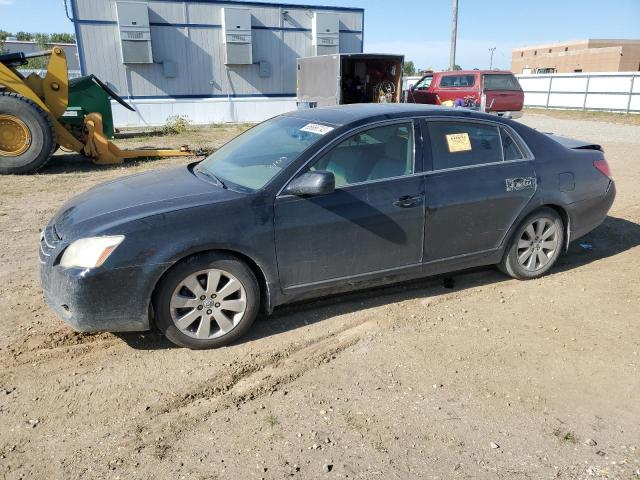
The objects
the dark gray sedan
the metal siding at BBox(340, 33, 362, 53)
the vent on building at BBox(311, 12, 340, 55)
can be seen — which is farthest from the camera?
the metal siding at BBox(340, 33, 362, 53)

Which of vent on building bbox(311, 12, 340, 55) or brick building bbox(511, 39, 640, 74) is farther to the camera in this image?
brick building bbox(511, 39, 640, 74)

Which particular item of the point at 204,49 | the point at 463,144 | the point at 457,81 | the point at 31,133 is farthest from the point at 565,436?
the point at 204,49

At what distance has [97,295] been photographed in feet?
10.6

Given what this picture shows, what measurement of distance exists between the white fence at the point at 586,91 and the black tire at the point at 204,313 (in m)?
25.3

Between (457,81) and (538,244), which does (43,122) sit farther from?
(457,81)

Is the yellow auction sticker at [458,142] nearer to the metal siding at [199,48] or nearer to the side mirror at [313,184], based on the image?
the side mirror at [313,184]

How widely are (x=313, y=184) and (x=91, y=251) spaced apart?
1.46 m

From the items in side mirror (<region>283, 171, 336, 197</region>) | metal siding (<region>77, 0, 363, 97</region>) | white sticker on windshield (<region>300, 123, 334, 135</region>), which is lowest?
side mirror (<region>283, 171, 336, 197</region>)

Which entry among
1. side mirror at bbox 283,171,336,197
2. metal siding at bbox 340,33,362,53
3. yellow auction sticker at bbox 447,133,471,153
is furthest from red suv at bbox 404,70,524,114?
side mirror at bbox 283,171,336,197

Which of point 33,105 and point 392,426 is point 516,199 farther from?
point 33,105

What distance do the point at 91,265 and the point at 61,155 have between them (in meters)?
10.6

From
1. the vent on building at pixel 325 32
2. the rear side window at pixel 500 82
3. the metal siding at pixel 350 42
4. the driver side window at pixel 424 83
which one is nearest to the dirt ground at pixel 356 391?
the rear side window at pixel 500 82

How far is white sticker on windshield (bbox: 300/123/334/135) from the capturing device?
389 centimetres

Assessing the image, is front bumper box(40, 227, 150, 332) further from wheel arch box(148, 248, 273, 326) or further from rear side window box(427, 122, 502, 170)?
rear side window box(427, 122, 502, 170)
